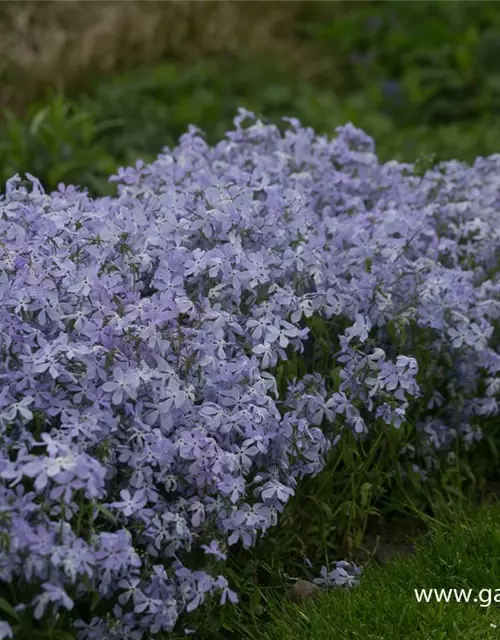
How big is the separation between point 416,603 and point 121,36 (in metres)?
5.63

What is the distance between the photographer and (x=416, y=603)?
2.93 m

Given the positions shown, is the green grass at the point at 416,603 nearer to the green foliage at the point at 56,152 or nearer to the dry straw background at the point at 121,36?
the green foliage at the point at 56,152

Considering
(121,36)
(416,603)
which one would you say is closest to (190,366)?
(416,603)

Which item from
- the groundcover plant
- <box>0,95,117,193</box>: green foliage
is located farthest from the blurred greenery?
the groundcover plant

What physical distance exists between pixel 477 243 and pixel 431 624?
1.68 meters

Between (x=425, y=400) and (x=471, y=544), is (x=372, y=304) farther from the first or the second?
(x=471, y=544)

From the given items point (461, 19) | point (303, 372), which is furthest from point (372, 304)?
point (461, 19)

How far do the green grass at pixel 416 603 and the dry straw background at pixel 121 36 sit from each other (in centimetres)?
422

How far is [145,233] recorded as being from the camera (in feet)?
10.9

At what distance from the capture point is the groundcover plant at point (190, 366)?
8.58 ft

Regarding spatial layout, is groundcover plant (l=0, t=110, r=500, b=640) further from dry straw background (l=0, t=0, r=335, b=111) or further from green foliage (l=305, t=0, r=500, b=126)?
green foliage (l=305, t=0, r=500, b=126)

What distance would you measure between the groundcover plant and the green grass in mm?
244

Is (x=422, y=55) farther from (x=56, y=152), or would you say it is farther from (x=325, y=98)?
(x=56, y=152)

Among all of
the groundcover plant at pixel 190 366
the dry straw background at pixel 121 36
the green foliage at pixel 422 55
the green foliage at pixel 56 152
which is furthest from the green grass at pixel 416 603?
the green foliage at pixel 422 55
